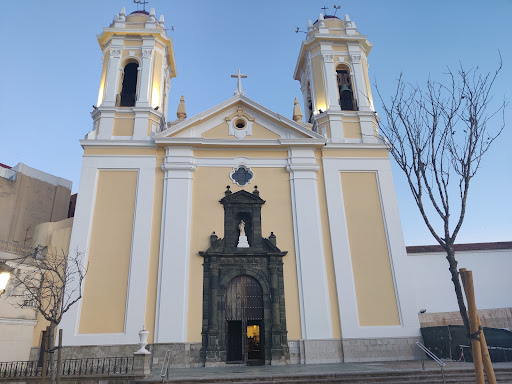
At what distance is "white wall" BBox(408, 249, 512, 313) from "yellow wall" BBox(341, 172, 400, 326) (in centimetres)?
290

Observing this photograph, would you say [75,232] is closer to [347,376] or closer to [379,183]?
[347,376]

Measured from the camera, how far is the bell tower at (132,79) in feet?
58.0

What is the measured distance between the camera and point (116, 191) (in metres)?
16.2

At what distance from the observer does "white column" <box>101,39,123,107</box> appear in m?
18.2

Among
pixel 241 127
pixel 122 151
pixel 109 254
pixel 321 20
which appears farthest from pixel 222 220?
pixel 321 20

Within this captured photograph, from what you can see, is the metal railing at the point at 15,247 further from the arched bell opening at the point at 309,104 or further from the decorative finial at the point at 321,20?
the decorative finial at the point at 321,20

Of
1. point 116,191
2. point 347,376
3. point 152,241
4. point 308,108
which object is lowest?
point 347,376

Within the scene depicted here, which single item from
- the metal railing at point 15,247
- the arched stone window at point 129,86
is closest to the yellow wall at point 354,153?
the arched stone window at point 129,86

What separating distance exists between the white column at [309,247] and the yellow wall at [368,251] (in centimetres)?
136

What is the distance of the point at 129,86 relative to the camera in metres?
19.4

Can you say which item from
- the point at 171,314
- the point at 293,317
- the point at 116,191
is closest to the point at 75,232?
the point at 116,191

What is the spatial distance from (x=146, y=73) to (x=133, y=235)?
8.39m

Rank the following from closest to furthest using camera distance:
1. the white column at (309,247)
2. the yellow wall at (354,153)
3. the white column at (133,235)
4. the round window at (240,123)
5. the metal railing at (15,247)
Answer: the white column at (133,235), the white column at (309,247), the metal railing at (15,247), the yellow wall at (354,153), the round window at (240,123)

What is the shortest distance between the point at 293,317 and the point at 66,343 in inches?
322
